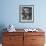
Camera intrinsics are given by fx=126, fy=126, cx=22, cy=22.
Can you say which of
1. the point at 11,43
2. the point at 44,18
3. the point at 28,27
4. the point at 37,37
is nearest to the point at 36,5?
the point at 44,18

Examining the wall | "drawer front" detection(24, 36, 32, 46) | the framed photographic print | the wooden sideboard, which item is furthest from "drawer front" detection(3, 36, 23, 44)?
the framed photographic print

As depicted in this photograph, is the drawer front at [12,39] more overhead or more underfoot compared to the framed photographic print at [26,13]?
more underfoot

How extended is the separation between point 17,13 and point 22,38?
2.86 feet

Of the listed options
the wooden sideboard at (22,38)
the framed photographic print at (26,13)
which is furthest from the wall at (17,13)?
the wooden sideboard at (22,38)

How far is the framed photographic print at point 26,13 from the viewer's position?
3926 mm

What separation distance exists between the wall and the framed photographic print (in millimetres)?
94

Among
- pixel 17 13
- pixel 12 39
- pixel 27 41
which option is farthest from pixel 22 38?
pixel 17 13

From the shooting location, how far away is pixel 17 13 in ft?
12.9

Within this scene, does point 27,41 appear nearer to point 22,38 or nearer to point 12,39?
point 22,38

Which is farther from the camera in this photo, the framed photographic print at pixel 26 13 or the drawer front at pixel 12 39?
the framed photographic print at pixel 26 13

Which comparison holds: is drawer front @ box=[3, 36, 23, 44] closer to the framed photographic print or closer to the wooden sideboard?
the wooden sideboard

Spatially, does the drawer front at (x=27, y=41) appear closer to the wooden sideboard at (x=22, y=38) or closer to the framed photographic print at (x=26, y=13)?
the wooden sideboard at (x=22, y=38)

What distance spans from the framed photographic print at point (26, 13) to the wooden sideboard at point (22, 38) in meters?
0.61

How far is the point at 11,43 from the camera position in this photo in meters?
3.48
